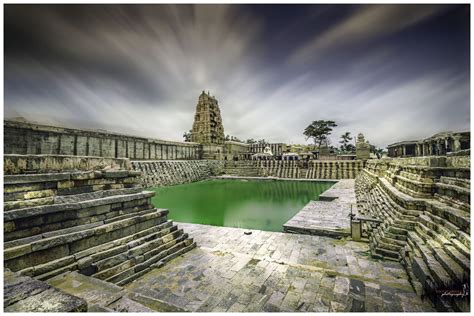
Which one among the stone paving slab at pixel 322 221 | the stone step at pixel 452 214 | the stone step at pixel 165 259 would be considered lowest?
the stone paving slab at pixel 322 221

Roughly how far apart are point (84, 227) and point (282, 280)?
3574mm

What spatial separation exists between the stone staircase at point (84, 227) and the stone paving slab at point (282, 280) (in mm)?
504

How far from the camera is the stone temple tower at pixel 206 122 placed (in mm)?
30734

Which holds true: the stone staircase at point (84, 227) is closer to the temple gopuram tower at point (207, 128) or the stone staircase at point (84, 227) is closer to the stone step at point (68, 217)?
the stone step at point (68, 217)

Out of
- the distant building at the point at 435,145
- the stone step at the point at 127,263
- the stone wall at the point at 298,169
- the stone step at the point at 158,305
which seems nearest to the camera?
the stone step at the point at 158,305

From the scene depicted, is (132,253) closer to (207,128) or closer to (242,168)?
(242,168)

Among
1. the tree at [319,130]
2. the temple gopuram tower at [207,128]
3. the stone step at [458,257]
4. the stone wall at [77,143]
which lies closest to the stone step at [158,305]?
the stone step at [458,257]

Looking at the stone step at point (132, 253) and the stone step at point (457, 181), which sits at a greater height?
the stone step at point (457, 181)

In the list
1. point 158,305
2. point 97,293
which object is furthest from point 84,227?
point 158,305

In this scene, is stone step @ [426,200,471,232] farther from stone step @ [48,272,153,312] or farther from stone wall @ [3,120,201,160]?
stone wall @ [3,120,201,160]

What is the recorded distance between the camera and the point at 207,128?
101 feet

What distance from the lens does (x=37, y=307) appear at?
1868 millimetres

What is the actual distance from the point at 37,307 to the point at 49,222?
209 centimetres

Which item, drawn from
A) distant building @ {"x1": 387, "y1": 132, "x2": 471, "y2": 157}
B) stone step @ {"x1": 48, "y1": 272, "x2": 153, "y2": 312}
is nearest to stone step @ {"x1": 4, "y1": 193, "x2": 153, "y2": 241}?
stone step @ {"x1": 48, "y1": 272, "x2": 153, "y2": 312}
